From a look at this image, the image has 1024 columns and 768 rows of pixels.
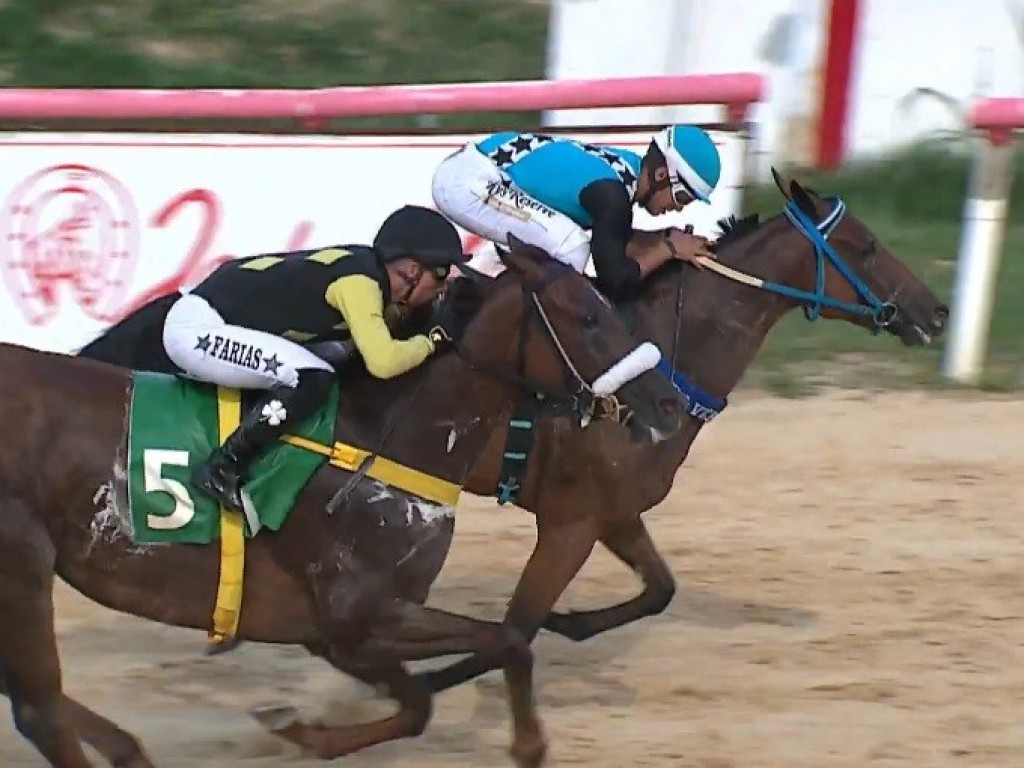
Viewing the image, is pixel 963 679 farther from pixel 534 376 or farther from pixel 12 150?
pixel 12 150

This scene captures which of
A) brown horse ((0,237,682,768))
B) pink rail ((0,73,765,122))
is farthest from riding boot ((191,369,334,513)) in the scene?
pink rail ((0,73,765,122))

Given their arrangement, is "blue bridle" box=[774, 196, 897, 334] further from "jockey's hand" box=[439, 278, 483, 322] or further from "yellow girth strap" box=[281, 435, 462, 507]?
"yellow girth strap" box=[281, 435, 462, 507]

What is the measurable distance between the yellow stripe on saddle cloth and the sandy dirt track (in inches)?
29.5

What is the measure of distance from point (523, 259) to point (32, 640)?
155 cm

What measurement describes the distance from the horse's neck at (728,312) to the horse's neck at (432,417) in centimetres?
109

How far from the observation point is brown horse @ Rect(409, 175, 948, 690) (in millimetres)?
5582

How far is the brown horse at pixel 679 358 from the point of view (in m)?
5.58

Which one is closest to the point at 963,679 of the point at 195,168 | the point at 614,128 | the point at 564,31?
the point at 614,128

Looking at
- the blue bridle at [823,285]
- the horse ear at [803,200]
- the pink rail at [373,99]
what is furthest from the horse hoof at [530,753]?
the pink rail at [373,99]

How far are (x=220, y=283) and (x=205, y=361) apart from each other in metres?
0.30

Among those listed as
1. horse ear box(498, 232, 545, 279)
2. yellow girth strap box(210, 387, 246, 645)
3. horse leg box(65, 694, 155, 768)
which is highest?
horse ear box(498, 232, 545, 279)

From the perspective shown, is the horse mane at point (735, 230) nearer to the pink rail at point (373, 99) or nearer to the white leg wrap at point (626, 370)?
the white leg wrap at point (626, 370)

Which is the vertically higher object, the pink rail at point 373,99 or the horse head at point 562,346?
the pink rail at point 373,99

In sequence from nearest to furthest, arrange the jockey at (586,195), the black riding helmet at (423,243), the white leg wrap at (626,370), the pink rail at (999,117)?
the white leg wrap at (626,370), the black riding helmet at (423,243), the jockey at (586,195), the pink rail at (999,117)
